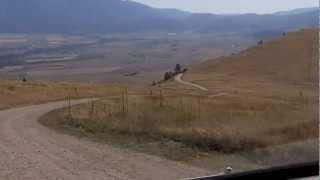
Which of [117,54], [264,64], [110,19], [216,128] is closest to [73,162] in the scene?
[216,128]

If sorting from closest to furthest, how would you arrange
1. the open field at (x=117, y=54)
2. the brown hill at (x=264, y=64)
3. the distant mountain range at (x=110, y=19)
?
the distant mountain range at (x=110, y=19), the brown hill at (x=264, y=64), the open field at (x=117, y=54)

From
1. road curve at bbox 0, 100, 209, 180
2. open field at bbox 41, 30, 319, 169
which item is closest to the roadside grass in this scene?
open field at bbox 41, 30, 319, 169

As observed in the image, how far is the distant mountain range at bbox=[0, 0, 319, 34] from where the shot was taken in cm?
3591

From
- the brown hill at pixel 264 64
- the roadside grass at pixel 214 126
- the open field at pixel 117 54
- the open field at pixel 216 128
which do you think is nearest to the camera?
the open field at pixel 216 128

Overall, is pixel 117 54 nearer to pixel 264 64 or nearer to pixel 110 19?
pixel 110 19

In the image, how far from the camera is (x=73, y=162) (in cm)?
857

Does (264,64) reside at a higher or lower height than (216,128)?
lower

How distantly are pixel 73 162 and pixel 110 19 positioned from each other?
207ft

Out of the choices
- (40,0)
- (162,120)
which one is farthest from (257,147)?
(40,0)

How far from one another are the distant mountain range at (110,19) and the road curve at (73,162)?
2.58 meters

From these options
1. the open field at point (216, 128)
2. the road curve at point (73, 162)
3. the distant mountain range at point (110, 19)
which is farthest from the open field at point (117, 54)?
the road curve at point (73, 162)

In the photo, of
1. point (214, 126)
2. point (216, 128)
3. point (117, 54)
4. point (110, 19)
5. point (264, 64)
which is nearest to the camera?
point (216, 128)

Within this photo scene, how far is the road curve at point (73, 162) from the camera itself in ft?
24.0

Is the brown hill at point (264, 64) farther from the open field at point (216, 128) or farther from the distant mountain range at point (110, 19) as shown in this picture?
the open field at point (216, 128)
